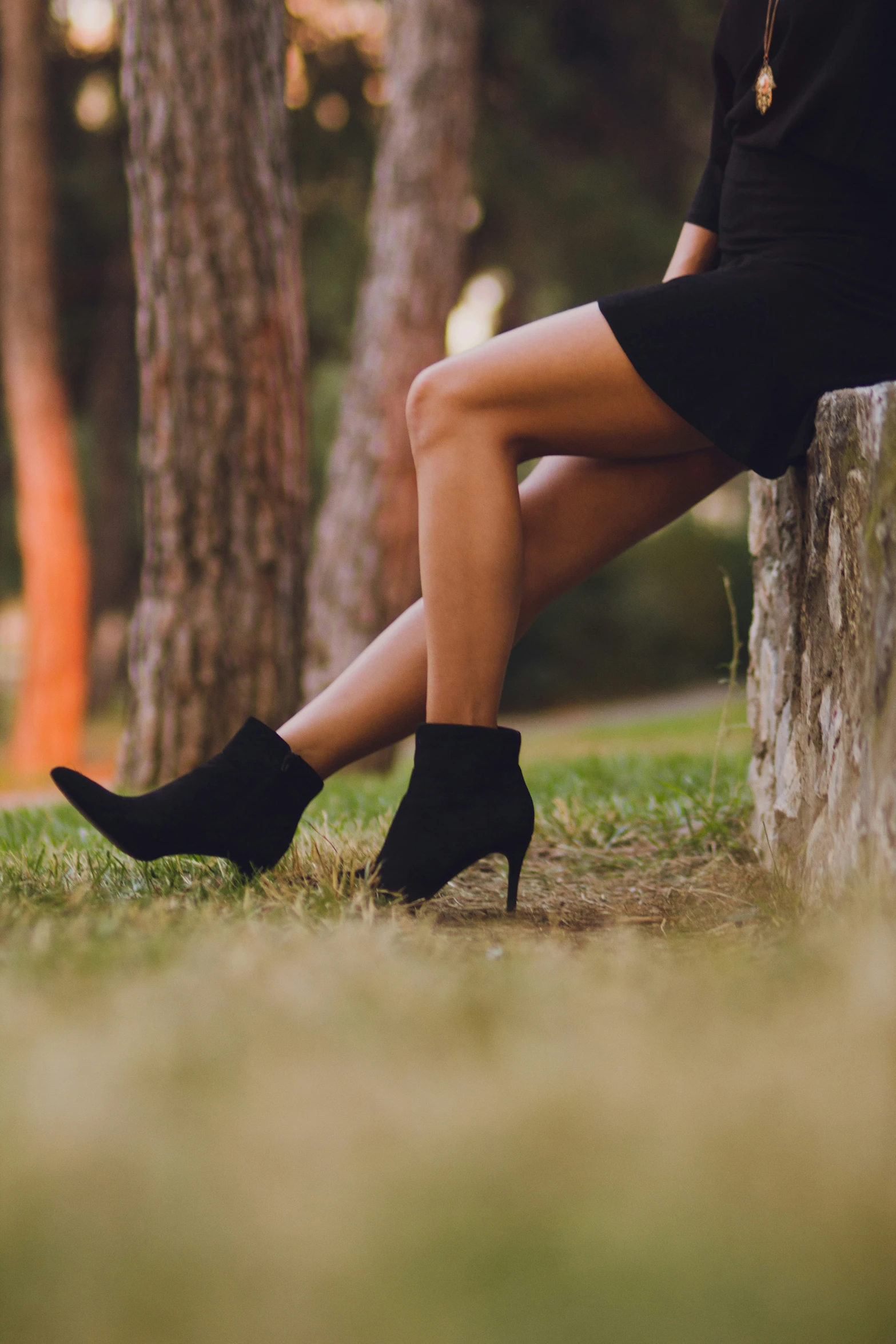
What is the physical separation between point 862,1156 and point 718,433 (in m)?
1.14

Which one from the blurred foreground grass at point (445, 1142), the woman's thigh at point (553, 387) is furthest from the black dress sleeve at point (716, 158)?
the blurred foreground grass at point (445, 1142)

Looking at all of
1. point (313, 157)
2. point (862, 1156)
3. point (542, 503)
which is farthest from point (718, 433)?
point (313, 157)

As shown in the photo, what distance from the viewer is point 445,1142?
0.80m

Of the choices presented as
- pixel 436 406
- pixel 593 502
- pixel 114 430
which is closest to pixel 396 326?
pixel 593 502

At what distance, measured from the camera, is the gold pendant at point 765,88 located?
1765 mm

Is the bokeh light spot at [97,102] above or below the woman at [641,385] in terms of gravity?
above

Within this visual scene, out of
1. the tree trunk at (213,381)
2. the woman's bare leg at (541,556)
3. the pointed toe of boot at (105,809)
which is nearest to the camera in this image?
the pointed toe of boot at (105,809)

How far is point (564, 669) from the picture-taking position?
13078 mm

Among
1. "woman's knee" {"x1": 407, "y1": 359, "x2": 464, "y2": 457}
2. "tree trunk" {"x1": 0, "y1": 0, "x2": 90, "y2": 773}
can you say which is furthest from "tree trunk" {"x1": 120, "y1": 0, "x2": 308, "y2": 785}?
"tree trunk" {"x1": 0, "y1": 0, "x2": 90, "y2": 773}

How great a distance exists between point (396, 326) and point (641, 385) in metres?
4.27

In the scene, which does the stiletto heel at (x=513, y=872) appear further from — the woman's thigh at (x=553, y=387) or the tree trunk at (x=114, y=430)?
the tree trunk at (x=114, y=430)

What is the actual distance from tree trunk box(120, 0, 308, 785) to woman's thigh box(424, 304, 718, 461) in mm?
1815

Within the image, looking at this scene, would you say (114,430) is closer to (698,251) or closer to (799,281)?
(698,251)

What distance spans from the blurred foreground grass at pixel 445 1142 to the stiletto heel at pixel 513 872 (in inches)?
14.2
